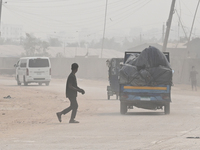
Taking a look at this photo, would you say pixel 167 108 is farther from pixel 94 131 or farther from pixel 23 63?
pixel 23 63

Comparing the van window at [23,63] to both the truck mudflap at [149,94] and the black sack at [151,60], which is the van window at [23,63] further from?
the truck mudflap at [149,94]

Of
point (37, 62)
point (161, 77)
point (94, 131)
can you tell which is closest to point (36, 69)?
point (37, 62)

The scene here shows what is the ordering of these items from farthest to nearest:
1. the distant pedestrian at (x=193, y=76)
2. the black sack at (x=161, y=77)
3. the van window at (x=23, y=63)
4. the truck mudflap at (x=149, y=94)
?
the van window at (x=23, y=63), the distant pedestrian at (x=193, y=76), the truck mudflap at (x=149, y=94), the black sack at (x=161, y=77)

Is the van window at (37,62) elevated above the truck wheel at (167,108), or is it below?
above

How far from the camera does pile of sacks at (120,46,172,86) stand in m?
18.7

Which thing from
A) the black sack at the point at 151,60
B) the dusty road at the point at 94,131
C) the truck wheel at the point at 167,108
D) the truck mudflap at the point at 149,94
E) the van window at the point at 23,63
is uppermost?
the black sack at the point at 151,60

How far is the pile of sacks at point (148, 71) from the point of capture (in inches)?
736

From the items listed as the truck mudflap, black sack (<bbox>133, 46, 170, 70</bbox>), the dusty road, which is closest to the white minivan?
the dusty road

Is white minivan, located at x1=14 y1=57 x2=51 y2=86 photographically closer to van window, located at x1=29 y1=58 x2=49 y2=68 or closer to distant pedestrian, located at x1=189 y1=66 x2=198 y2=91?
van window, located at x1=29 y1=58 x2=49 y2=68

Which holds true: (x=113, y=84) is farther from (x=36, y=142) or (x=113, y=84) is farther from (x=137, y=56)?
(x=36, y=142)

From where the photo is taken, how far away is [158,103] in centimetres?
1902

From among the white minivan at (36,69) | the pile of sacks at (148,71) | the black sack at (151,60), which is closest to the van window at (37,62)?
the white minivan at (36,69)

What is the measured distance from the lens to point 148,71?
18.9 metres

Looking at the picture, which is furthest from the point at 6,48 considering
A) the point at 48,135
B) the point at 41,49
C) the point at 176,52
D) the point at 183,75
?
the point at 48,135
